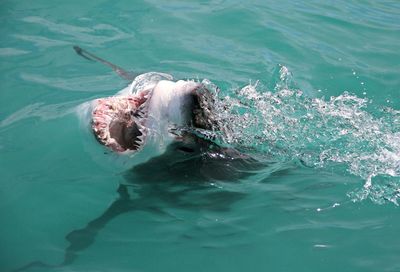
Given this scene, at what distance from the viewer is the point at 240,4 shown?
9.30 metres

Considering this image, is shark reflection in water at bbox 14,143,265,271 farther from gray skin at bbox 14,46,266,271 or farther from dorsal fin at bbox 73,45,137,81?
dorsal fin at bbox 73,45,137,81

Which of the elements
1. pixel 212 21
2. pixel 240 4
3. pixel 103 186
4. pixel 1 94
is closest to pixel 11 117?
pixel 1 94

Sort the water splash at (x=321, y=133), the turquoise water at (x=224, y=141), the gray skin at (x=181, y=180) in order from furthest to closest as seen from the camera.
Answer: the water splash at (x=321, y=133) < the turquoise water at (x=224, y=141) < the gray skin at (x=181, y=180)

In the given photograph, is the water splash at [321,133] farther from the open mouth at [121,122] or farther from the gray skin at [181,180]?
the open mouth at [121,122]

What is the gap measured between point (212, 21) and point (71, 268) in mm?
5857

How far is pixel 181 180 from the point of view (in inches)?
155

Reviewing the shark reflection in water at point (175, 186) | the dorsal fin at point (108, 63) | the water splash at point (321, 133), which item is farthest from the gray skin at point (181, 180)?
the dorsal fin at point (108, 63)

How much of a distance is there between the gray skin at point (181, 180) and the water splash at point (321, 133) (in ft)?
0.52

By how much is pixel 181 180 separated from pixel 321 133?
2.18 meters

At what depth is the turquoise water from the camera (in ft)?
12.8

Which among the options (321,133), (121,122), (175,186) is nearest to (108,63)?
(121,122)

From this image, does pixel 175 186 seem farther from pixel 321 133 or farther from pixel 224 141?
pixel 321 133

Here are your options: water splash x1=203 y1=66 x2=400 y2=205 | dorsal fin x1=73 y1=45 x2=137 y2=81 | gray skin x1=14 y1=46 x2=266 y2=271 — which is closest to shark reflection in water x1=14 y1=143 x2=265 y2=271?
gray skin x1=14 y1=46 x2=266 y2=271

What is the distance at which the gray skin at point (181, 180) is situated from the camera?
374cm
